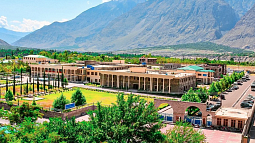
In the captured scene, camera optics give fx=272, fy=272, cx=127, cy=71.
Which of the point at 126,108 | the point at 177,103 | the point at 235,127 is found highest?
the point at 126,108

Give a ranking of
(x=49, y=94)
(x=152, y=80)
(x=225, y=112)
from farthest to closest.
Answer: (x=152, y=80)
(x=49, y=94)
(x=225, y=112)

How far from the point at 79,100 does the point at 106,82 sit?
34.2 metres

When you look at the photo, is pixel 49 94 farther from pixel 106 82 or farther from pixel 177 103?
pixel 177 103

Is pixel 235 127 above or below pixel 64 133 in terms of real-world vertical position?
below

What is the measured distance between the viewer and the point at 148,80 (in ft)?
263

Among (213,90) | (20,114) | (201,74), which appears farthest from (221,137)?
(201,74)

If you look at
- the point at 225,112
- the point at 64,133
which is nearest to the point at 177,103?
the point at 225,112

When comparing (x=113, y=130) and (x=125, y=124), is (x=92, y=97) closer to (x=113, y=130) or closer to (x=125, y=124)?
(x=125, y=124)

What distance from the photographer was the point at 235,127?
41250 mm

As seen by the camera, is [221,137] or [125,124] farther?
[221,137]

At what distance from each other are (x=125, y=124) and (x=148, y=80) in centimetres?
5546

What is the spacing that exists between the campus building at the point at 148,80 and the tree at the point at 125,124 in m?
49.5

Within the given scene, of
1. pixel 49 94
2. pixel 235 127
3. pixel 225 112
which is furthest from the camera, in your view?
pixel 49 94

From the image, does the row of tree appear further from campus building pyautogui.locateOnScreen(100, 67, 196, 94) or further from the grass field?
campus building pyautogui.locateOnScreen(100, 67, 196, 94)
